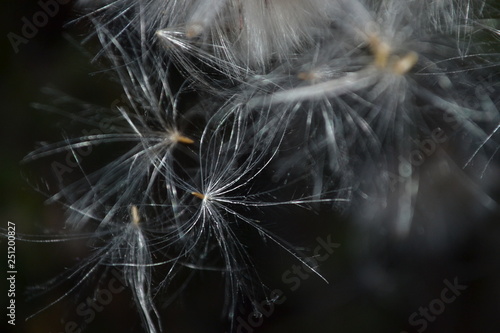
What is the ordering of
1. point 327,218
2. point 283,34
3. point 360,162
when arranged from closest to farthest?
point 283,34
point 360,162
point 327,218

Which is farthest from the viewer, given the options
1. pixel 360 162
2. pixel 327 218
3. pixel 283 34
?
pixel 327 218

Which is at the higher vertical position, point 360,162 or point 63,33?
point 63,33

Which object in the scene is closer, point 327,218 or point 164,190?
point 164,190

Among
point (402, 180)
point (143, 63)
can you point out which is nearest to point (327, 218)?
point (402, 180)

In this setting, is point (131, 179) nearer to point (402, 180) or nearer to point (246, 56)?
point (246, 56)

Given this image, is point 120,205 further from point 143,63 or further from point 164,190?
point 143,63

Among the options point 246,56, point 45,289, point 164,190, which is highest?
point 246,56
